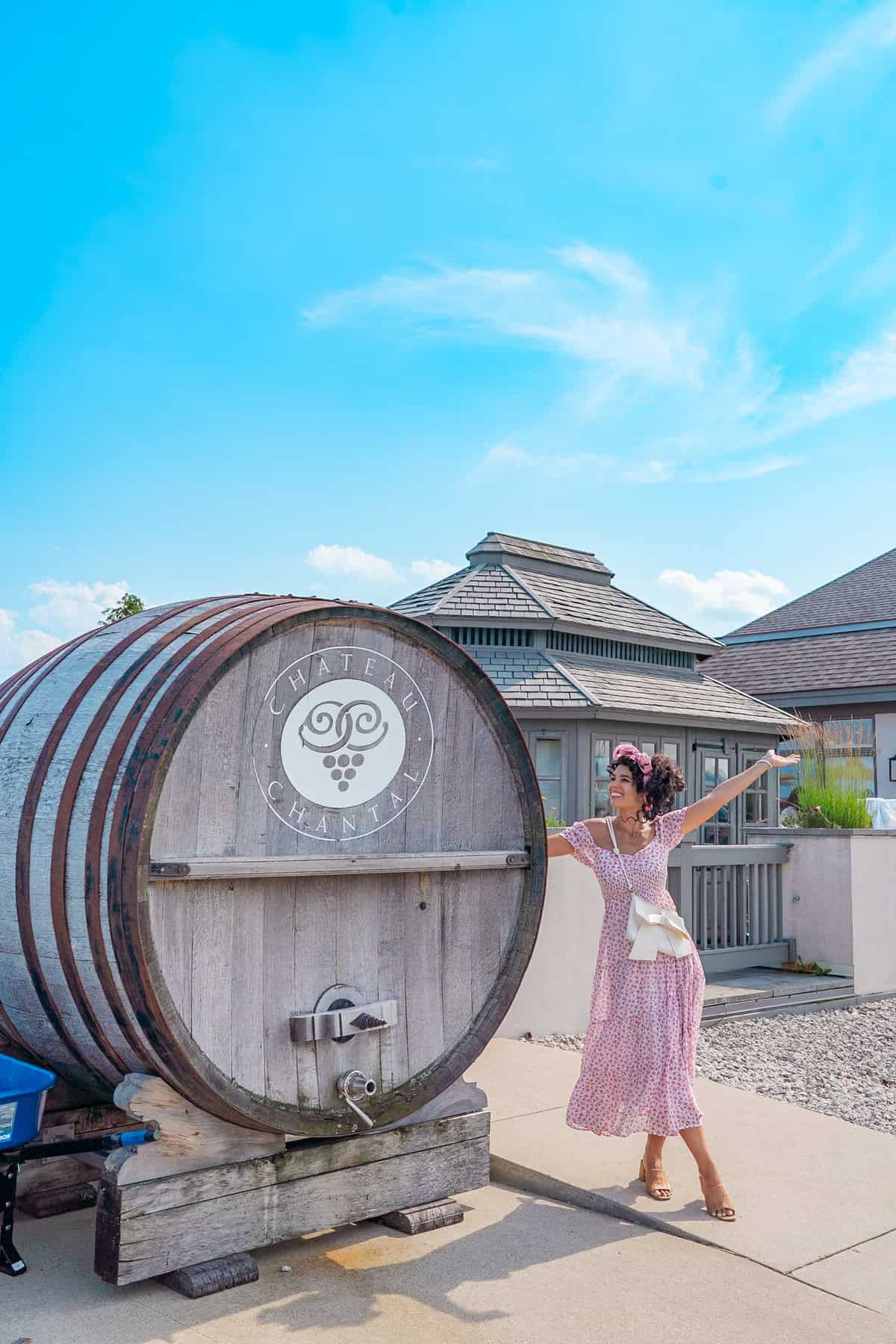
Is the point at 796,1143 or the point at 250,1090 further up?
the point at 250,1090

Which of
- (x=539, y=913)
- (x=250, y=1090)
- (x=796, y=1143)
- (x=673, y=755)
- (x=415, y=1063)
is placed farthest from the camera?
(x=673, y=755)

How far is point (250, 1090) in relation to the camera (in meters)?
3.10

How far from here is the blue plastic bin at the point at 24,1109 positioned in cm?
309

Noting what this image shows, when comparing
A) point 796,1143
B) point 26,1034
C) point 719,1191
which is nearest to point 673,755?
point 796,1143

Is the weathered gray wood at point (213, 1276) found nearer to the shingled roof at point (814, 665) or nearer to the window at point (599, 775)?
the window at point (599, 775)

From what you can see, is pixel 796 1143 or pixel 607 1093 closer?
pixel 607 1093

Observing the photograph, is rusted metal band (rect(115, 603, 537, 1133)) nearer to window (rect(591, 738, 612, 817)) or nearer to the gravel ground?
the gravel ground

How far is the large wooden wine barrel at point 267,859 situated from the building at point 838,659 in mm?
10275

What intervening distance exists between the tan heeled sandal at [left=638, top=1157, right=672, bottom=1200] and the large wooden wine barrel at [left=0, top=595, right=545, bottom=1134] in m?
0.84

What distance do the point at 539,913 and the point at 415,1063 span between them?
62 cm

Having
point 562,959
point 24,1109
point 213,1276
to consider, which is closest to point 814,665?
point 562,959

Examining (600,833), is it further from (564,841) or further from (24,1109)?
(24,1109)

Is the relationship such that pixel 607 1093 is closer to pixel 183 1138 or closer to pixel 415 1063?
pixel 415 1063

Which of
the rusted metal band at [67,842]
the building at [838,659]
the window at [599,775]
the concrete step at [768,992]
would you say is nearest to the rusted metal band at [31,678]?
the rusted metal band at [67,842]
